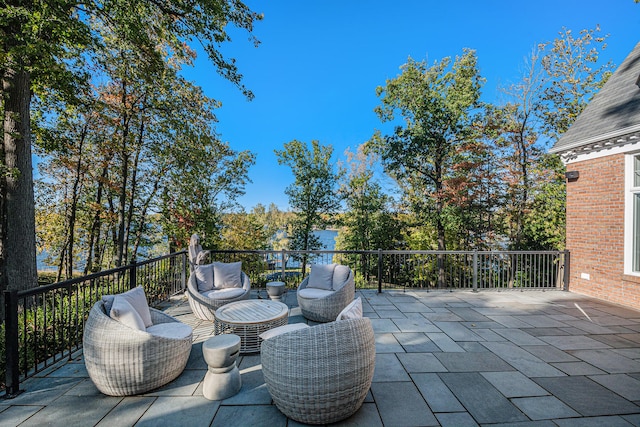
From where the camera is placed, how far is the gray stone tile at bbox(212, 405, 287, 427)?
75.9 inches

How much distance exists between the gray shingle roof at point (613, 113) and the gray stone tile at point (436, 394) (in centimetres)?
554

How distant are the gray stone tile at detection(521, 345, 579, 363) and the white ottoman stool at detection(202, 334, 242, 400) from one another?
3241mm

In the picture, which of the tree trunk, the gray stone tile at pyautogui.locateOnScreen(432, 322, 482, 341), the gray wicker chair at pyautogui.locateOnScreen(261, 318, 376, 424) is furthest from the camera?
the tree trunk

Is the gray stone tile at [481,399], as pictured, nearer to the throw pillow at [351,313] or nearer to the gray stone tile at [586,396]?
the gray stone tile at [586,396]

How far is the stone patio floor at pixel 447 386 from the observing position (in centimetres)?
199

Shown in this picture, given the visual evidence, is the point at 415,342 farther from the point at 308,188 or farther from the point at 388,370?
the point at 308,188

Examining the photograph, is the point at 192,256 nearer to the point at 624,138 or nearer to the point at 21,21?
the point at 21,21

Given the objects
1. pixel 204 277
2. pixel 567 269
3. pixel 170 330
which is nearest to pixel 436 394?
pixel 170 330

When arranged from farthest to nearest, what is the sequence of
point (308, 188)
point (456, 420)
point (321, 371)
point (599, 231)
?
point (308, 188) < point (599, 231) < point (456, 420) < point (321, 371)

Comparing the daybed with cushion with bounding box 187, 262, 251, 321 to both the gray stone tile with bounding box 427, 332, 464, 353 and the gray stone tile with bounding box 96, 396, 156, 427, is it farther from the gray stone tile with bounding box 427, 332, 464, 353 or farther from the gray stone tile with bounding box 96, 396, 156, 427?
the gray stone tile with bounding box 427, 332, 464, 353

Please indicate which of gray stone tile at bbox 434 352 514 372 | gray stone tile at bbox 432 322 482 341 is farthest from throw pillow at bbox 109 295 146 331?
gray stone tile at bbox 432 322 482 341

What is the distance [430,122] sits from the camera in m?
10.4

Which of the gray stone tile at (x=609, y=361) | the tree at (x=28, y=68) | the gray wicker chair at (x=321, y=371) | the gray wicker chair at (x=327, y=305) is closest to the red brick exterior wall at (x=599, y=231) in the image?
the gray stone tile at (x=609, y=361)

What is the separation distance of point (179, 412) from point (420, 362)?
7.45 feet
